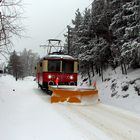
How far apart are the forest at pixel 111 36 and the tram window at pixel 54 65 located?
4.53m

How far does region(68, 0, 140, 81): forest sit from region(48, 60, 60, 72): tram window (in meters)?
4.53

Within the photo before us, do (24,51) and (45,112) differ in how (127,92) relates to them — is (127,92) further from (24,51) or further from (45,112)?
(24,51)

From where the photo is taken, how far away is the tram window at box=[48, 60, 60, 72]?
76.2 ft

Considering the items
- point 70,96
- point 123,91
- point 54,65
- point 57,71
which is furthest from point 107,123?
point 54,65

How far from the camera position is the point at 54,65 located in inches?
916

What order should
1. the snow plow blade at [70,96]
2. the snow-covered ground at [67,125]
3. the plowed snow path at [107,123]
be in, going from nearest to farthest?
the snow-covered ground at [67,125]
the plowed snow path at [107,123]
the snow plow blade at [70,96]

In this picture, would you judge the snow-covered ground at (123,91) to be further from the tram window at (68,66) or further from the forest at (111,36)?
the tram window at (68,66)

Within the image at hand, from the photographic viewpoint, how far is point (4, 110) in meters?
14.2

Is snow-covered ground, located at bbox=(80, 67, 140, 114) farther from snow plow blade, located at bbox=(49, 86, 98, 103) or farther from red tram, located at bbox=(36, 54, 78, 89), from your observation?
red tram, located at bbox=(36, 54, 78, 89)

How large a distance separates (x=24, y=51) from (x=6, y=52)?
17278 centimetres

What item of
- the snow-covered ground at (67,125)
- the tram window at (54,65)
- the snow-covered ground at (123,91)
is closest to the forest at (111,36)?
the snow-covered ground at (123,91)

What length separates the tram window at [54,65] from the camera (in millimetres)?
23219

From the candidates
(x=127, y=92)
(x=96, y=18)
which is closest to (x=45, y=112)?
(x=127, y=92)

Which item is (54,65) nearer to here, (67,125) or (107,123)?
(107,123)
